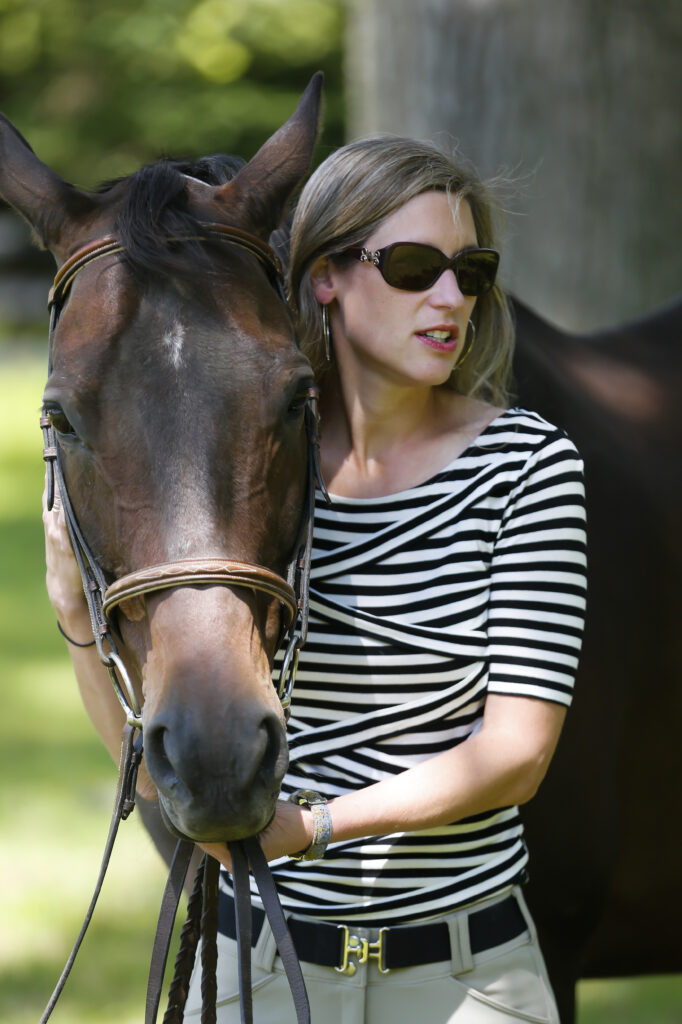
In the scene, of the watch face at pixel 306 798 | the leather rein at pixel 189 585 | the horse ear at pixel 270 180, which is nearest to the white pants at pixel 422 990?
the leather rein at pixel 189 585

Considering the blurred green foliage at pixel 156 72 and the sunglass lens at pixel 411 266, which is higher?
the blurred green foliage at pixel 156 72

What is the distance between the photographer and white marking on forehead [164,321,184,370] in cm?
183

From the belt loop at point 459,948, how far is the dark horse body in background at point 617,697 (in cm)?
76

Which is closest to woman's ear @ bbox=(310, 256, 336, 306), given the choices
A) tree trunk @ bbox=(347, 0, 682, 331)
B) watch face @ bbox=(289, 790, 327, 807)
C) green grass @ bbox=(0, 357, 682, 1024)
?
watch face @ bbox=(289, 790, 327, 807)

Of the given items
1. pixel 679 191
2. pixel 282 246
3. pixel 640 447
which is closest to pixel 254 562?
pixel 282 246

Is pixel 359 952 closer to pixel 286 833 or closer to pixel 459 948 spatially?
pixel 459 948

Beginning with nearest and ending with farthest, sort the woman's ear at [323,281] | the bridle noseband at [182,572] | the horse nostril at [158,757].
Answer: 1. the horse nostril at [158,757]
2. the bridle noseband at [182,572]
3. the woman's ear at [323,281]

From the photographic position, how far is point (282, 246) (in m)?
2.49

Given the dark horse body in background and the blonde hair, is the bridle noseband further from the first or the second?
the dark horse body in background

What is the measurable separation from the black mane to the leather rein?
4cm

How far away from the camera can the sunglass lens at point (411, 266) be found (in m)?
2.11

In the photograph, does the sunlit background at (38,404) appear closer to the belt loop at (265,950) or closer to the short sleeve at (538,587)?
the short sleeve at (538,587)

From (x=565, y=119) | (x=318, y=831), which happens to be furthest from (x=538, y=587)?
(x=565, y=119)

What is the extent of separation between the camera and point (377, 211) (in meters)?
2.14
